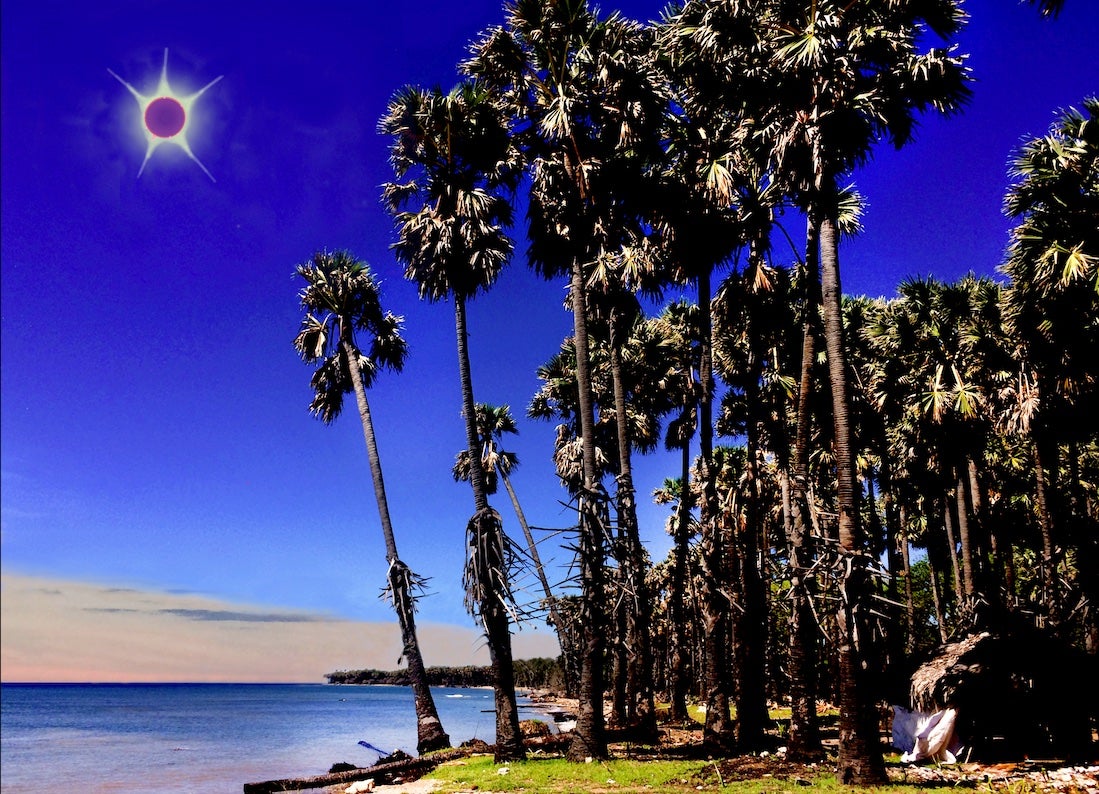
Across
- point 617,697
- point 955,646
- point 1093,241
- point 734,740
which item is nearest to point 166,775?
point 617,697

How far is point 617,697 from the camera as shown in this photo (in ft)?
86.5

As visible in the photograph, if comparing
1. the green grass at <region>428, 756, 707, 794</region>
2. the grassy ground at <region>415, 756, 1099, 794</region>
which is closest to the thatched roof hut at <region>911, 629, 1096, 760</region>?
the grassy ground at <region>415, 756, 1099, 794</region>

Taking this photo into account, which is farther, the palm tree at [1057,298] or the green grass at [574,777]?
the palm tree at [1057,298]

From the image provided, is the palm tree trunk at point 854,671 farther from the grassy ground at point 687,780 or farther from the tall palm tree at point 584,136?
the tall palm tree at point 584,136

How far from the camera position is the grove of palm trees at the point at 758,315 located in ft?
45.3

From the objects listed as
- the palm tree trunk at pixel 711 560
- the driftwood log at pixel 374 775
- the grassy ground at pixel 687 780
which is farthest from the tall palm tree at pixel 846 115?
the driftwood log at pixel 374 775

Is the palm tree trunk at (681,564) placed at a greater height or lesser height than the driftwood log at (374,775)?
greater

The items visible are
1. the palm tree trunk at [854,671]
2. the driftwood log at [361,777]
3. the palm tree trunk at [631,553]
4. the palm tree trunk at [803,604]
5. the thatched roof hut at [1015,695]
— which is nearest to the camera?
the palm tree trunk at [854,671]

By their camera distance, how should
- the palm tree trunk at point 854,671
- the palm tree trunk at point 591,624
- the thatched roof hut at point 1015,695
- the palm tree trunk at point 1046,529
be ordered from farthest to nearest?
the palm tree trunk at point 1046,529 → the palm tree trunk at point 591,624 → the thatched roof hut at point 1015,695 → the palm tree trunk at point 854,671

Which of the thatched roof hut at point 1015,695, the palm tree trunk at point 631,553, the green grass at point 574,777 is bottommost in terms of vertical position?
the green grass at point 574,777

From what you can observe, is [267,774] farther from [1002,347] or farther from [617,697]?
[1002,347]

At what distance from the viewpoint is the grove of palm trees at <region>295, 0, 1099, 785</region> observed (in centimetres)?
1380

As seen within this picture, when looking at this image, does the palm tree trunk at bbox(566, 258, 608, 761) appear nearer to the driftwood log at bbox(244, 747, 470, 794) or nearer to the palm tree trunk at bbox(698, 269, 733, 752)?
the palm tree trunk at bbox(698, 269, 733, 752)

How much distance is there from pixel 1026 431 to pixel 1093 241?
244 inches
